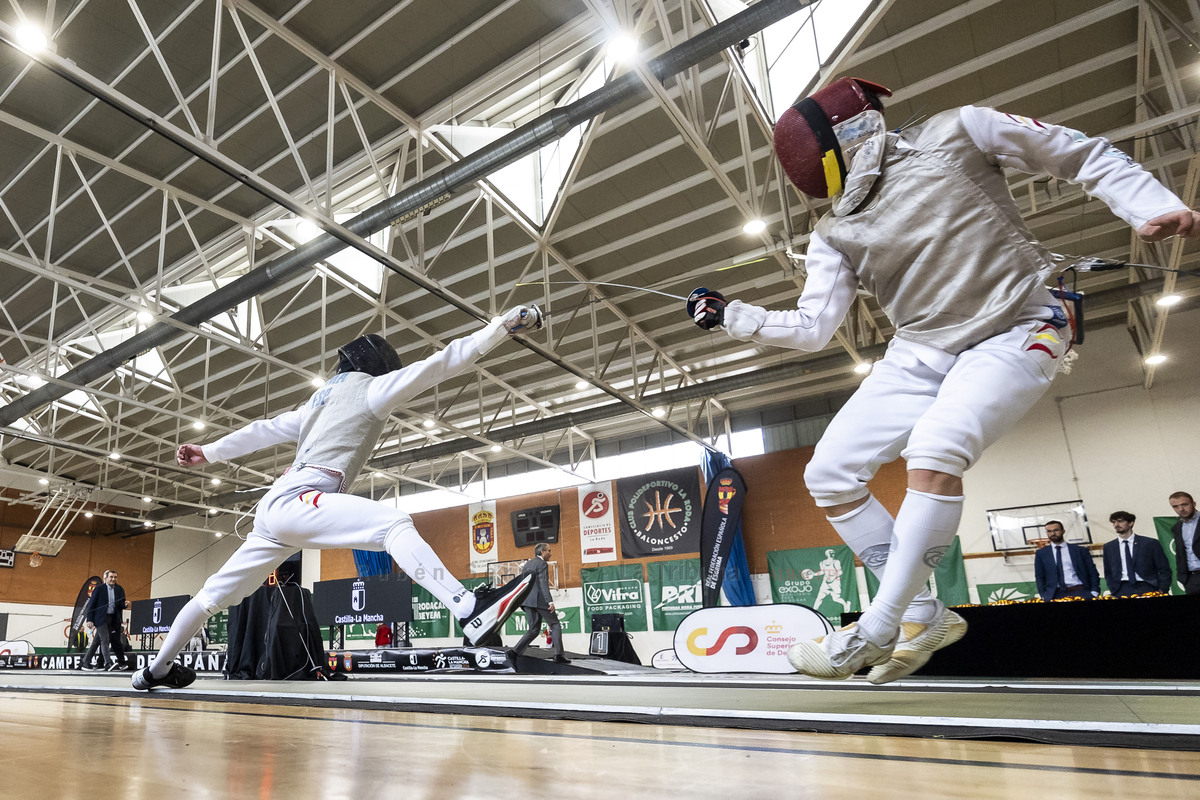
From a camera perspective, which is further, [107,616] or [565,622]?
[565,622]

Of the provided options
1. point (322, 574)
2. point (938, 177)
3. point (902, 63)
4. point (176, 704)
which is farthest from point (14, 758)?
point (322, 574)

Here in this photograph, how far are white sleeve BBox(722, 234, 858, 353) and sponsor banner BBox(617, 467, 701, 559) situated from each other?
38.7 ft

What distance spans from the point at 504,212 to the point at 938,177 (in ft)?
24.4

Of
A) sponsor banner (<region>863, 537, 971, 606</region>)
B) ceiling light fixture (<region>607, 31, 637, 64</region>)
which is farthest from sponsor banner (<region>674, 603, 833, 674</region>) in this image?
sponsor banner (<region>863, 537, 971, 606</region>)

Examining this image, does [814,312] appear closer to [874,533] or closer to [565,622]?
[874,533]

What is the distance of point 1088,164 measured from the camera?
1617mm

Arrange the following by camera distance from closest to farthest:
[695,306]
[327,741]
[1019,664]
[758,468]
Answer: [327,741] → [695,306] → [1019,664] → [758,468]

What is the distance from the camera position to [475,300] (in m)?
9.95

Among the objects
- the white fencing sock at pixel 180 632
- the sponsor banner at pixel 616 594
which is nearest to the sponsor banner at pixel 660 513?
the sponsor banner at pixel 616 594

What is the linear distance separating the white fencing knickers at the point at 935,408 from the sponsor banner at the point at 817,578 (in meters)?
10.2

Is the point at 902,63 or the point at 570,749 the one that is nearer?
the point at 570,749

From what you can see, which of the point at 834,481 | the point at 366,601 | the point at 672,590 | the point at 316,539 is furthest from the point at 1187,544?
the point at 366,601

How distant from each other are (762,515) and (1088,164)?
39.8ft

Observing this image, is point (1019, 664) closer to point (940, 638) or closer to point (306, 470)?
point (940, 638)
